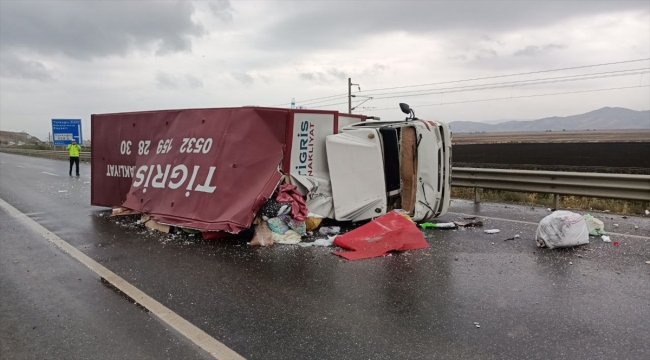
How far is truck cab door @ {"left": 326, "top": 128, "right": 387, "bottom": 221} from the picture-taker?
7250mm

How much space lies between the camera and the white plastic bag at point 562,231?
583 cm

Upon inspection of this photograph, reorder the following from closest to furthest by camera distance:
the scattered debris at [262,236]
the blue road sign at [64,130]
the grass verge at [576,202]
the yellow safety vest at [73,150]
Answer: the scattered debris at [262,236] < the grass verge at [576,202] < the yellow safety vest at [73,150] < the blue road sign at [64,130]

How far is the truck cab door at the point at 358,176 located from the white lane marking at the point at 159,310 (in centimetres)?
351

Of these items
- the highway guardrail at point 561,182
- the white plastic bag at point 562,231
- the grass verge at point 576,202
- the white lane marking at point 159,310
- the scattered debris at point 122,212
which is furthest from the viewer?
the grass verge at point 576,202

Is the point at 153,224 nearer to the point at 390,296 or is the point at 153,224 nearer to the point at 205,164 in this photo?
the point at 205,164

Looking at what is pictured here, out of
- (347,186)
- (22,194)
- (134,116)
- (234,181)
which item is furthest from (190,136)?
(22,194)

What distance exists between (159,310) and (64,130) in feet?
142

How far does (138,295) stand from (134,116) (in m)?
5.63

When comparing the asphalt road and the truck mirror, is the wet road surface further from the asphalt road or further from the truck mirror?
the truck mirror

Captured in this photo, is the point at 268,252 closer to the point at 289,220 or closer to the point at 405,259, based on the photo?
the point at 289,220

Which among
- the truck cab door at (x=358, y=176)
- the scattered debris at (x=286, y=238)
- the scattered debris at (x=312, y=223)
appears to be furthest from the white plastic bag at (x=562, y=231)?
the scattered debris at (x=286, y=238)

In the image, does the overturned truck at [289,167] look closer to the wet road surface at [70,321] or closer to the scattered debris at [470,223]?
the scattered debris at [470,223]

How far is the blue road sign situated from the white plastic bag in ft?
140

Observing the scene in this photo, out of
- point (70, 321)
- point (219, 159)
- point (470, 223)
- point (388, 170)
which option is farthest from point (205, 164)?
point (470, 223)
